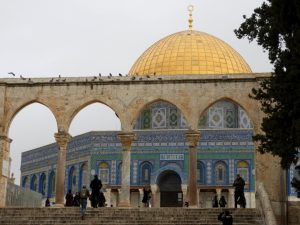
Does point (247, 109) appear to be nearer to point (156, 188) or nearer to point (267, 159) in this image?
point (267, 159)

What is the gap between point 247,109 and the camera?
19.8 meters

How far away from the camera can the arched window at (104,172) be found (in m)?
31.9

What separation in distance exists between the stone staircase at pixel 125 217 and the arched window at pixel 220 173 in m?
14.8

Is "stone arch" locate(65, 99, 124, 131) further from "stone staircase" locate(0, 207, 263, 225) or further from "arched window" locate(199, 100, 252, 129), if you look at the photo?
"arched window" locate(199, 100, 252, 129)

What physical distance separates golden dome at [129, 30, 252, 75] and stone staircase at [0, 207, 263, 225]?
48.6ft

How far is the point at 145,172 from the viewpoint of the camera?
3173 cm

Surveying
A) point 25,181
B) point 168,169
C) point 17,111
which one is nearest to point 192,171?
point 17,111

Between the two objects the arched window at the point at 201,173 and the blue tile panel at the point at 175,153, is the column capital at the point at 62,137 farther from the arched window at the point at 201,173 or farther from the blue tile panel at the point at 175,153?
the arched window at the point at 201,173

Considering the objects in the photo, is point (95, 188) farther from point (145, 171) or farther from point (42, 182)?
point (42, 182)

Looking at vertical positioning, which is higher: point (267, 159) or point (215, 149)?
point (215, 149)

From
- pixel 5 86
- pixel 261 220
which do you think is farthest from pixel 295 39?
pixel 5 86

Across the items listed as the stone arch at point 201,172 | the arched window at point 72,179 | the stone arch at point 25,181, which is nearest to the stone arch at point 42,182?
the stone arch at point 25,181

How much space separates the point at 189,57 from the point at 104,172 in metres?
7.25

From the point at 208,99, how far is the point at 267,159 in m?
2.67
